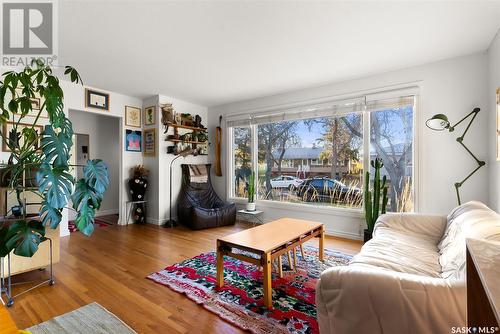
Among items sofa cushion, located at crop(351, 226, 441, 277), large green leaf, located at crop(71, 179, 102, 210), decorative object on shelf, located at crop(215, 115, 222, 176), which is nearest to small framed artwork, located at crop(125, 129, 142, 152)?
decorative object on shelf, located at crop(215, 115, 222, 176)

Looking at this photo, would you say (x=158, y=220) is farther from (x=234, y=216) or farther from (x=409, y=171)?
(x=409, y=171)

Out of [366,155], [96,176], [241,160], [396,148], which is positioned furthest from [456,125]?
[96,176]

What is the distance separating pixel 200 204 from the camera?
466 cm

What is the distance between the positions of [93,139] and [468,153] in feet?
21.0

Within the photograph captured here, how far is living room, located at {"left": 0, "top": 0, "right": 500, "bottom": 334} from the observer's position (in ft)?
4.98

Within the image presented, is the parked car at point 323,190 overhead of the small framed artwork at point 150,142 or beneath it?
beneath

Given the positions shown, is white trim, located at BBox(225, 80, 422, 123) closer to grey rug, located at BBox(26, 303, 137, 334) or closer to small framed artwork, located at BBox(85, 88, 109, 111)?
small framed artwork, located at BBox(85, 88, 109, 111)

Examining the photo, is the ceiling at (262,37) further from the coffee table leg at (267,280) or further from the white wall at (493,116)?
the coffee table leg at (267,280)

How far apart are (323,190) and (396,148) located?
48.7 inches

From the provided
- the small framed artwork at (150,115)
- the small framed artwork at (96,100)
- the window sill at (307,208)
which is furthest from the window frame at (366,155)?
the small framed artwork at (96,100)

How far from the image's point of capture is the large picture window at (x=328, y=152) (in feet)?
10.9

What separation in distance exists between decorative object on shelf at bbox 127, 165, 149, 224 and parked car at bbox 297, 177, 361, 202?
9.49 feet

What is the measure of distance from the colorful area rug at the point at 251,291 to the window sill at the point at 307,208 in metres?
0.90

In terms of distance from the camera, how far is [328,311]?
1.25 meters
